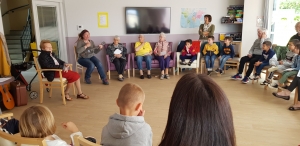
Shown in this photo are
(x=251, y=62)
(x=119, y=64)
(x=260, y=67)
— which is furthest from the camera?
(x=119, y=64)

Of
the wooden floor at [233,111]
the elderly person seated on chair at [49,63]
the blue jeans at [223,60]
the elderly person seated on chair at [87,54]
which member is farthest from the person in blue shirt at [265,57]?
the elderly person seated on chair at [49,63]

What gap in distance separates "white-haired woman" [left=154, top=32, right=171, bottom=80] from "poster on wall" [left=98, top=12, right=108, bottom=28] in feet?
4.73

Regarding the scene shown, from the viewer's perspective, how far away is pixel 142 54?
5.91m

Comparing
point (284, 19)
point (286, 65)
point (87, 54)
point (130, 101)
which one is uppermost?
point (284, 19)

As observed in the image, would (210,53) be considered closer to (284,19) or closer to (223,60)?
(223,60)

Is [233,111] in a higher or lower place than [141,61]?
lower

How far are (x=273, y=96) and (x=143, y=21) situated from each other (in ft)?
11.6

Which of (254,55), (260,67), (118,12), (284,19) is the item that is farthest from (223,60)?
(118,12)

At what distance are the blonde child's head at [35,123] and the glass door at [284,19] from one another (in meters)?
6.02

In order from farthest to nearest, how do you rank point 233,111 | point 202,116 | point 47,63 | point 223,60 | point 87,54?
point 223,60 → point 87,54 → point 47,63 → point 233,111 → point 202,116

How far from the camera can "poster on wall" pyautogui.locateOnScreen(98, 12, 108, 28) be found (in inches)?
247

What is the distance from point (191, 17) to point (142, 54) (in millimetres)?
1736

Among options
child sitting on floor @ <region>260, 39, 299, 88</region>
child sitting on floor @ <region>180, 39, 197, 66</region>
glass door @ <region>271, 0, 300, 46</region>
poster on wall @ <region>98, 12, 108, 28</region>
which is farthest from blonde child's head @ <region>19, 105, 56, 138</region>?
glass door @ <region>271, 0, 300, 46</region>

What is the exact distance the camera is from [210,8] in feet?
21.3
